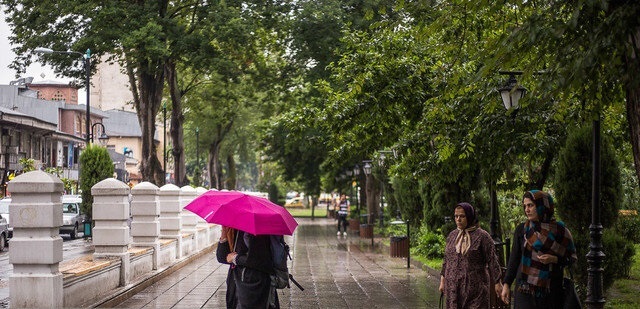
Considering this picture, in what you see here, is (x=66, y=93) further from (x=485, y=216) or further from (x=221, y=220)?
(x=221, y=220)

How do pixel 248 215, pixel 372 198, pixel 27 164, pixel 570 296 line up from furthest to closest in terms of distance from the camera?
pixel 27 164 → pixel 372 198 → pixel 248 215 → pixel 570 296

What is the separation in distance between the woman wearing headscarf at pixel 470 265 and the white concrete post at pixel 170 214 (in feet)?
52.4

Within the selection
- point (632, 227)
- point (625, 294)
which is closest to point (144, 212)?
point (625, 294)

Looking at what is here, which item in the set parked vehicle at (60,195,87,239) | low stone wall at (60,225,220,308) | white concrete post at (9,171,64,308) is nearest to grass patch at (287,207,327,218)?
parked vehicle at (60,195,87,239)

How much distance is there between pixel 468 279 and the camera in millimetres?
10359

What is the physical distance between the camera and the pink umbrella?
10312 millimetres

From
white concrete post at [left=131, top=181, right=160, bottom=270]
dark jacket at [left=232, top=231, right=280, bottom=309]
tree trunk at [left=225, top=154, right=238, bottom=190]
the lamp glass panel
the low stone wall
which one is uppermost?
tree trunk at [left=225, top=154, right=238, bottom=190]

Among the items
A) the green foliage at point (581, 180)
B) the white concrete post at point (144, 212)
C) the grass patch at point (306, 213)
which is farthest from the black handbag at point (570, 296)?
the grass patch at point (306, 213)

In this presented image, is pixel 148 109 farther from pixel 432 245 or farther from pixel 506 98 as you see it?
pixel 506 98

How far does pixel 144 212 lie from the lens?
21.2 metres

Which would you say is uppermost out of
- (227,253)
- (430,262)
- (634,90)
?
(634,90)

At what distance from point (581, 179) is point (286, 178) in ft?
142

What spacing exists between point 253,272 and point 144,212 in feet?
36.2

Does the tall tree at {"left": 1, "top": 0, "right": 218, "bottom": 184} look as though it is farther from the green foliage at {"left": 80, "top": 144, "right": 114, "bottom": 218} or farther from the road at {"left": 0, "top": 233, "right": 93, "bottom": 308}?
the road at {"left": 0, "top": 233, "right": 93, "bottom": 308}
